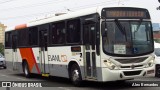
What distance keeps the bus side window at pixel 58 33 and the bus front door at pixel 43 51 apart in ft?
2.75

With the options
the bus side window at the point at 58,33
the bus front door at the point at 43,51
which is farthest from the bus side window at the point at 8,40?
the bus side window at the point at 58,33

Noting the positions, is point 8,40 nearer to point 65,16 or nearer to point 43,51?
point 43,51

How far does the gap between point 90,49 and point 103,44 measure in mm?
849

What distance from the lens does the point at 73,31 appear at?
1506cm

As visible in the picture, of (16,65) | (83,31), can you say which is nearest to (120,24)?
(83,31)

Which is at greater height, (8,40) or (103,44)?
(8,40)

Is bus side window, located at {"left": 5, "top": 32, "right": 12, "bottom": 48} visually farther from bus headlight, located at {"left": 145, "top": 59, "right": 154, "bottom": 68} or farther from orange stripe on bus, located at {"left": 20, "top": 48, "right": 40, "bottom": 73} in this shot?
bus headlight, located at {"left": 145, "top": 59, "right": 154, "bottom": 68}

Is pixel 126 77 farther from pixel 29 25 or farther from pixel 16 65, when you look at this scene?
pixel 16 65

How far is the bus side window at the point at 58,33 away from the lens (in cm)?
1594

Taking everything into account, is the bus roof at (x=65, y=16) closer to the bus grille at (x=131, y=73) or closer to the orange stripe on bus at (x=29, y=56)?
the orange stripe on bus at (x=29, y=56)

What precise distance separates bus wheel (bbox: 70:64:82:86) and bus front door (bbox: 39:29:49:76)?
2.73 m

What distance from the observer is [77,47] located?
14695mm

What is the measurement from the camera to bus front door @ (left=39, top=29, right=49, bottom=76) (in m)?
17.6

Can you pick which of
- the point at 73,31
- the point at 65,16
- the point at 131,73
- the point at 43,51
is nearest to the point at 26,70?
the point at 43,51
